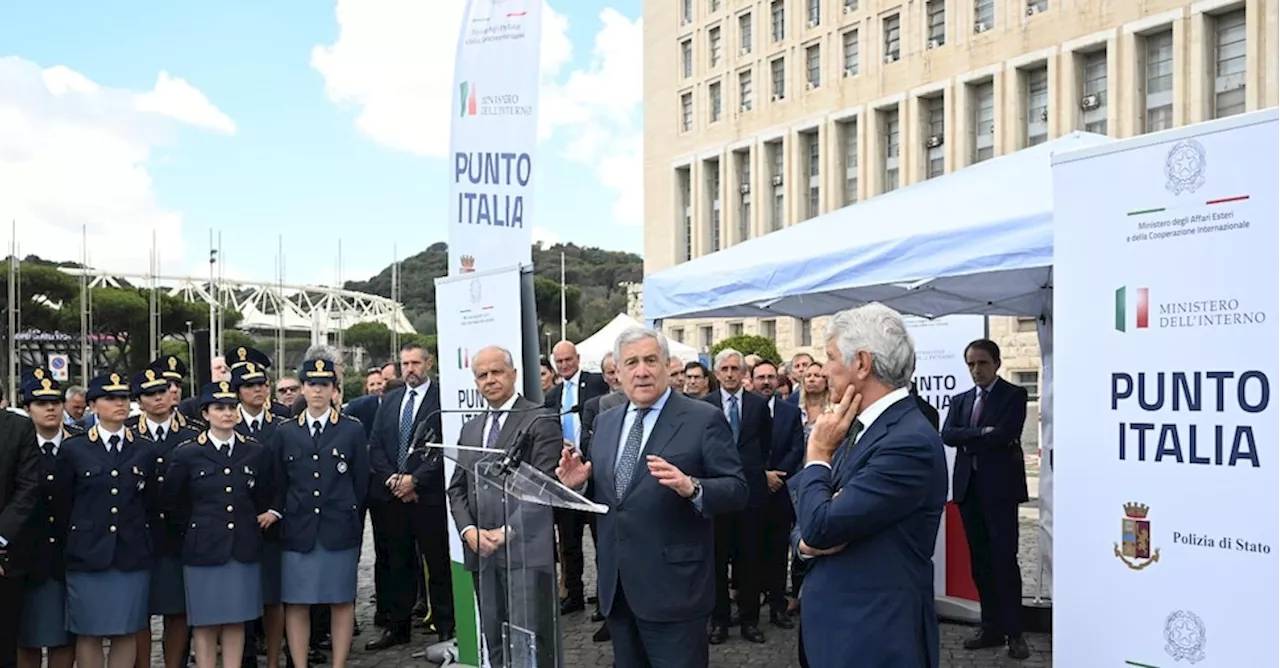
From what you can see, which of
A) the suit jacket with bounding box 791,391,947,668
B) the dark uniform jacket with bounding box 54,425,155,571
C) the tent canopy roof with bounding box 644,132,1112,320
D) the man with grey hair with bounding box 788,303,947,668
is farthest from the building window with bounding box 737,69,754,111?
the suit jacket with bounding box 791,391,947,668

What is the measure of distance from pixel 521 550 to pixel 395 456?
3.99 meters

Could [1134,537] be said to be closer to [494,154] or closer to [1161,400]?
[1161,400]

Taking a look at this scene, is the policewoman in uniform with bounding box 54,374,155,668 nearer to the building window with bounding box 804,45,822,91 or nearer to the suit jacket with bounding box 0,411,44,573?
the suit jacket with bounding box 0,411,44,573

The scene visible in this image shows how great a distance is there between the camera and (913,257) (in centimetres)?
595

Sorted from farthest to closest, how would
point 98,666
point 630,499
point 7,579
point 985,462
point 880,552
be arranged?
point 985,462 → point 98,666 → point 7,579 → point 630,499 → point 880,552

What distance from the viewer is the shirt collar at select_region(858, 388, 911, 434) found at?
323cm

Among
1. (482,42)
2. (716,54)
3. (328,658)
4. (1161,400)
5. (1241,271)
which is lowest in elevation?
(328,658)

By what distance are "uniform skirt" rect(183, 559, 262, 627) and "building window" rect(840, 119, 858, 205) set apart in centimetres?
4914

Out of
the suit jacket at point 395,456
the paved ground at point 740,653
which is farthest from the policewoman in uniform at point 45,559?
the suit jacket at point 395,456

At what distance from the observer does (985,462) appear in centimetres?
666

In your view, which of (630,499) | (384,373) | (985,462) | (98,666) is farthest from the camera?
(384,373)

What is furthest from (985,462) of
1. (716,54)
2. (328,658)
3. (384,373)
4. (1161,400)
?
(716,54)

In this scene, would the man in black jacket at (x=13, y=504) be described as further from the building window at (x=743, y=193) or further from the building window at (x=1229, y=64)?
the building window at (x=743, y=193)

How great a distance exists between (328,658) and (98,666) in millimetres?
1588
